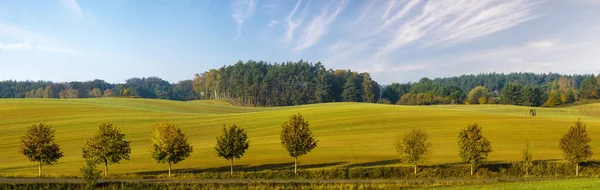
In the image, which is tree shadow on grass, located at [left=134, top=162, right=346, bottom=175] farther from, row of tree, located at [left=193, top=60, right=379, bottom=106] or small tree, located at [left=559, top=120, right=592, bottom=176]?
row of tree, located at [left=193, top=60, right=379, bottom=106]

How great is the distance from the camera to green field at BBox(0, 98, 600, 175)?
132ft

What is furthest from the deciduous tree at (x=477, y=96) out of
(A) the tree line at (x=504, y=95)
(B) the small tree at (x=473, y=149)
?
(B) the small tree at (x=473, y=149)

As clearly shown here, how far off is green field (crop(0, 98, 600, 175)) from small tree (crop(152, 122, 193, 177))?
1.27 metres

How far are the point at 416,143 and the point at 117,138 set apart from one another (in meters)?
27.8

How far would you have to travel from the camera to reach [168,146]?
37.4 m

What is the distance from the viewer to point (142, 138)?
55844 mm

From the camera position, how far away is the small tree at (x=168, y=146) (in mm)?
37312

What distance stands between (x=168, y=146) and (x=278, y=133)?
2472 cm

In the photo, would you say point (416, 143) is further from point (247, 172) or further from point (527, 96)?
point (527, 96)

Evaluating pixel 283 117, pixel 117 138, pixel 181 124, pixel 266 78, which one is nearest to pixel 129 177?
pixel 117 138

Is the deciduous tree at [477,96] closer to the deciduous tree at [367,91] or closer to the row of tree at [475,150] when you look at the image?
the deciduous tree at [367,91]

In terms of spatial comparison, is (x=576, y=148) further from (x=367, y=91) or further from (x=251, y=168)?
(x=367, y=91)

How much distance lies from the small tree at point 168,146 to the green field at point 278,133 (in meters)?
1.27

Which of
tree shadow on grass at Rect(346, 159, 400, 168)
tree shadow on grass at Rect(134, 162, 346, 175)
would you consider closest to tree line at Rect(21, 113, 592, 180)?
tree shadow on grass at Rect(134, 162, 346, 175)
